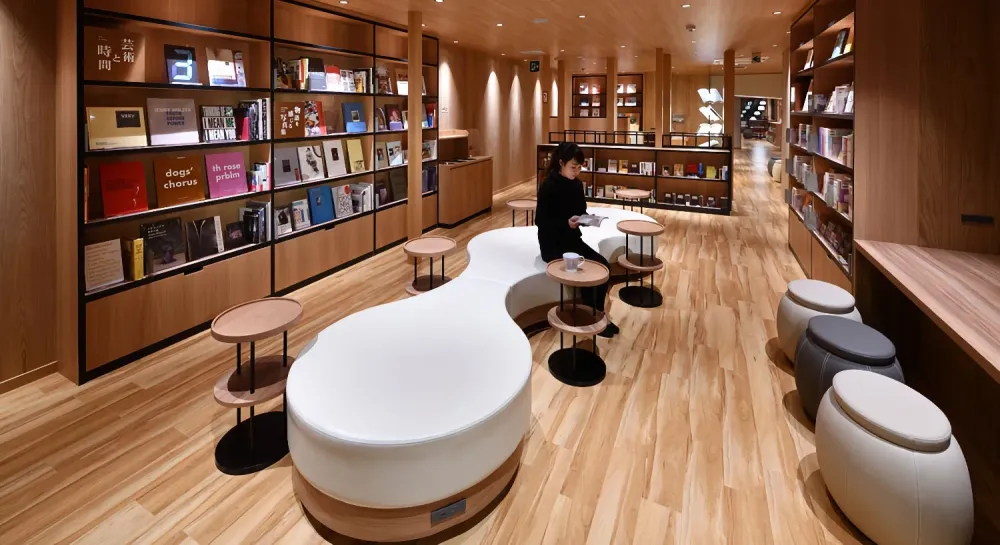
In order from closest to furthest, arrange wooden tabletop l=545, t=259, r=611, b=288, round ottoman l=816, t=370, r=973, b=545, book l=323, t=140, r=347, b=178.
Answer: round ottoman l=816, t=370, r=973, b=545 → wooden tabletop l=545, t=259, r=611, b=288 → book l=323, t=140, r=347, b=178

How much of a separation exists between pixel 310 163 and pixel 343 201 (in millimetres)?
578

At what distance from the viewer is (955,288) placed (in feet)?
7.93

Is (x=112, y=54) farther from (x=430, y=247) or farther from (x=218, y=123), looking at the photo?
(x=430, y=247)

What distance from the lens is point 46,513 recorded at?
2.16 m

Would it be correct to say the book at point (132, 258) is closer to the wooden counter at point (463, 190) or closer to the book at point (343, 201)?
the book at point (343, 201)

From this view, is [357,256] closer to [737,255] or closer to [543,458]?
[543,458]

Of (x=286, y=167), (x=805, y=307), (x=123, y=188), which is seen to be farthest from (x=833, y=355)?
(x=286, y=167)

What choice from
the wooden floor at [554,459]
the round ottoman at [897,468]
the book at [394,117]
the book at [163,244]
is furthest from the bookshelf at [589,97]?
the round ottoman at [897,468]

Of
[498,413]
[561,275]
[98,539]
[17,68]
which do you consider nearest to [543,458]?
[498,413]

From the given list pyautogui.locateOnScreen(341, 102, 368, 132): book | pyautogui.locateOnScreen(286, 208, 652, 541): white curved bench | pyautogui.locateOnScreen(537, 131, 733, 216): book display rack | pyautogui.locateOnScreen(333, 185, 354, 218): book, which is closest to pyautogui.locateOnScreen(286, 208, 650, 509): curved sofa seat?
pyautogui.locateOnScreen(286, 208, 652, 541): white curved bench

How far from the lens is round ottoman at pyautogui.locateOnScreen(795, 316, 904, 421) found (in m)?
2.45

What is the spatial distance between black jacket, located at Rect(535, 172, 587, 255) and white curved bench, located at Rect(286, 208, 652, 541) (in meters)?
1.19

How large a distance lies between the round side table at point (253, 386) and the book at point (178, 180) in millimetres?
1758

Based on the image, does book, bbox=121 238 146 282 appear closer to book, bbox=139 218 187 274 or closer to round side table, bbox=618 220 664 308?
book, bbox=139 218 187 274
